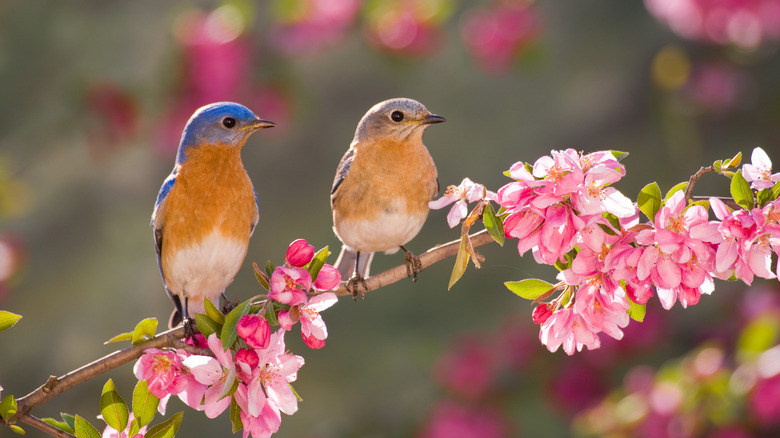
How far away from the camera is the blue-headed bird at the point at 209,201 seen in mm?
2344

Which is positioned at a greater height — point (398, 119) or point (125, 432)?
point (398, 119)

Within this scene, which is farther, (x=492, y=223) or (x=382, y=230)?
(x=382, y=230)

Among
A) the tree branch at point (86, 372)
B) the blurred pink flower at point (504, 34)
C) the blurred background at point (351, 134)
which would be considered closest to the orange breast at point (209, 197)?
the tree branch at point (86, 372)

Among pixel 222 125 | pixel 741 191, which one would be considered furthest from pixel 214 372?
pixel 741 191

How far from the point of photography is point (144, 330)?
1.71 m

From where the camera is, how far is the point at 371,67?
657cm

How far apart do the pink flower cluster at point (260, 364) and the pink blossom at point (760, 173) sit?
2.75 feet

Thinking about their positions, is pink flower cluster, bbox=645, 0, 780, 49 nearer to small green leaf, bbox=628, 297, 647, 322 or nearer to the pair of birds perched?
the pair of birds perched

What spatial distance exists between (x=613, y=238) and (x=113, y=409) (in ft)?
3.62

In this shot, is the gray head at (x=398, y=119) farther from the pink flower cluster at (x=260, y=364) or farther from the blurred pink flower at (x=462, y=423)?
the blurred pink flower at (x=462, y=423)

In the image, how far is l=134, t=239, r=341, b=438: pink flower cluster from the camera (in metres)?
1.64

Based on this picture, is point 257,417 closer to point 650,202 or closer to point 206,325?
point 206,325

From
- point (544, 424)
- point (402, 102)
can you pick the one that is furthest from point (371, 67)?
point (402, 102)

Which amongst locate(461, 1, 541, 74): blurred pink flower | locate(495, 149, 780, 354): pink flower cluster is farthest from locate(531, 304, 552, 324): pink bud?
locate(461, 1, 541, 74): blurred pink flower
